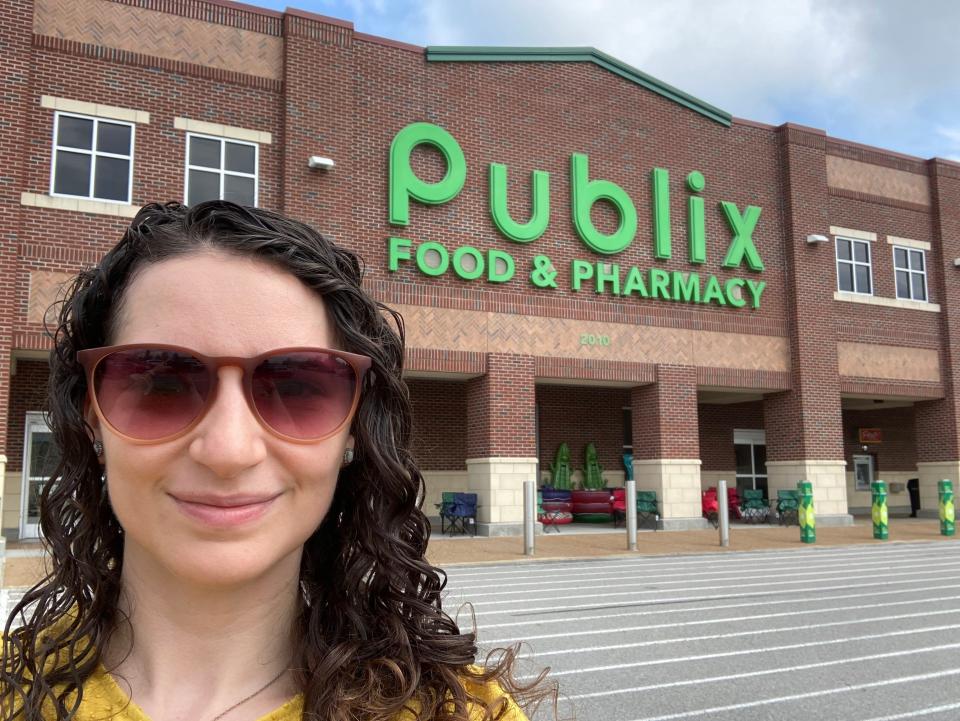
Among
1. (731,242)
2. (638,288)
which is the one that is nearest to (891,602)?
(638,288)

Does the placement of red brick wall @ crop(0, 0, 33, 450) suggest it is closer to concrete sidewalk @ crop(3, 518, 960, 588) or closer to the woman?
concrete sidewalk @ crop(3, 518, 960, 588)

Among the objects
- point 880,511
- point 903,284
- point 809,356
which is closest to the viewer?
point 880,511

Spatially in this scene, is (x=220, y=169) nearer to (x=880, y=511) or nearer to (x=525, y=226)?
(x=525, y=226)

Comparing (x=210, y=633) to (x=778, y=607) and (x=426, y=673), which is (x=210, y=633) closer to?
(x=426, y=673)

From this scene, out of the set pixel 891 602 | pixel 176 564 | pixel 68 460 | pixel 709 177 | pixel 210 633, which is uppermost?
pixel 709 177

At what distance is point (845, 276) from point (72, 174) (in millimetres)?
19474

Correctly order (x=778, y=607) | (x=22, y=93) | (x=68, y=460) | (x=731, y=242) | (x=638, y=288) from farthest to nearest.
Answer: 1. (x=731, y=242)
2. (x=638, y=288)
3. (x=22, y=93)
4. (x=778, y=607)
5. (x=68, y=460)

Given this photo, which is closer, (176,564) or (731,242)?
(176,564)

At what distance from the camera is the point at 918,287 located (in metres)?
24.5

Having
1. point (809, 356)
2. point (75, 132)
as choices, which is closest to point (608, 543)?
point (809, 356)

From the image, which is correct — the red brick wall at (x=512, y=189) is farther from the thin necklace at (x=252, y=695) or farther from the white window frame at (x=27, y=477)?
the thin necklace at (x=252, y=695)

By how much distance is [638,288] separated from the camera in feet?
66.3

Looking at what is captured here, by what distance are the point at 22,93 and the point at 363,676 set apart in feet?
54.3

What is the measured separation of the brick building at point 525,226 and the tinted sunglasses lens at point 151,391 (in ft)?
49.4
